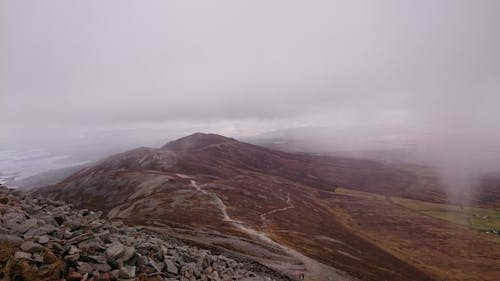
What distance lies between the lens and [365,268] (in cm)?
6219

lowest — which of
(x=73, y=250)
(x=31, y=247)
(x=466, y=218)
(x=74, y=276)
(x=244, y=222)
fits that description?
(x=466, y=218)

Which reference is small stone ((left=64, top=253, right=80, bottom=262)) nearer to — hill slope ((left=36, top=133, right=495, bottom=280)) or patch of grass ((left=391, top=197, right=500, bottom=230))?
hill slope ((left=36, top=133, right=495, bottom=280))

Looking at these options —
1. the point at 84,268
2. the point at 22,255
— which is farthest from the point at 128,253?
the point at 22,255

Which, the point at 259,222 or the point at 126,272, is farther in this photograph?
the point at 259,222

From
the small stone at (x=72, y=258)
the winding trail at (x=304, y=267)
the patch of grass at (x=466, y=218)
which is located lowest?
the patch of grass at (x=466, y=218)

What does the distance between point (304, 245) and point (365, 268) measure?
42.4ft

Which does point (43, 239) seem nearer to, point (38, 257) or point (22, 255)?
point (38, 257)

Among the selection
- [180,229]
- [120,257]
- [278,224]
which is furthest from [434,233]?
[120,257]

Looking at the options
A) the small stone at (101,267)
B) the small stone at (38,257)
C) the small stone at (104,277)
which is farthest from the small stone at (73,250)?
the small stone at (104,277)

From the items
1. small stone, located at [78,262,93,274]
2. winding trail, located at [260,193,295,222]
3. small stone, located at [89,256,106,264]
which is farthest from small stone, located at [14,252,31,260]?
winding trail, located at [260,193,295,222]

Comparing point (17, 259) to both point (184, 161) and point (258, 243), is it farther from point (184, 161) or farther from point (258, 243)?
point (184, 161)

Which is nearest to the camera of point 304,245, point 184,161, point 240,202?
point 304,245

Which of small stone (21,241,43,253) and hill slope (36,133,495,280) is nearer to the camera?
small stone (21,241,43,253)

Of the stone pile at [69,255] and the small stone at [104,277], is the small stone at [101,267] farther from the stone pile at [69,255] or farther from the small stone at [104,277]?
the small stone at [104,277]
